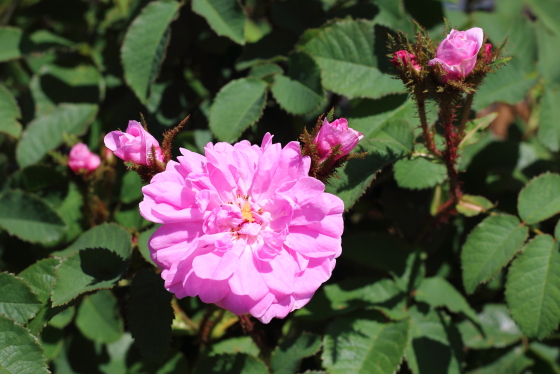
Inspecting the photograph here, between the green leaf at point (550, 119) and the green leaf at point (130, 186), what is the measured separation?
1613 mm

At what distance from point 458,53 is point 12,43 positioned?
1.77 meters

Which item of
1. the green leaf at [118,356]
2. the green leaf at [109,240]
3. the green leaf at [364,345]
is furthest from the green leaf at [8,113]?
the green leaf at [364,345]

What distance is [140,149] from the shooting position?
1061mm

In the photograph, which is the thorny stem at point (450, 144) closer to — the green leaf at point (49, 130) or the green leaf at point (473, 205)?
the green leaf at point (473, 205)

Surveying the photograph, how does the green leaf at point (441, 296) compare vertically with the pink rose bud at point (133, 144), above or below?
below

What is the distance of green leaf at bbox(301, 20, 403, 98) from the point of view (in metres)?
1.58

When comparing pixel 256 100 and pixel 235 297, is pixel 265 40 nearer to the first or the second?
pixel 256 100

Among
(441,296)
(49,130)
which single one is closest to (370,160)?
(441,296)

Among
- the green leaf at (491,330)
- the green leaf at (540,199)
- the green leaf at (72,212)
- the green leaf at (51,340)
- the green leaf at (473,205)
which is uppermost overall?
the green leaf at (540,199)

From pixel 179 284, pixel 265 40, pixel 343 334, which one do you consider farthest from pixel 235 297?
pixel 265 40

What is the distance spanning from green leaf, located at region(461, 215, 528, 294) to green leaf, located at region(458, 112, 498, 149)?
0.27m

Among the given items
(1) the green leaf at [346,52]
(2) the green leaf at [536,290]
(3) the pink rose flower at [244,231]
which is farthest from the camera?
(1) the green leaf at [346,52]

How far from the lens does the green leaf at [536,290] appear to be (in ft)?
4.41

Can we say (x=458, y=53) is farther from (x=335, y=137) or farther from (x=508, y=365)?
(x=508, y=365)
